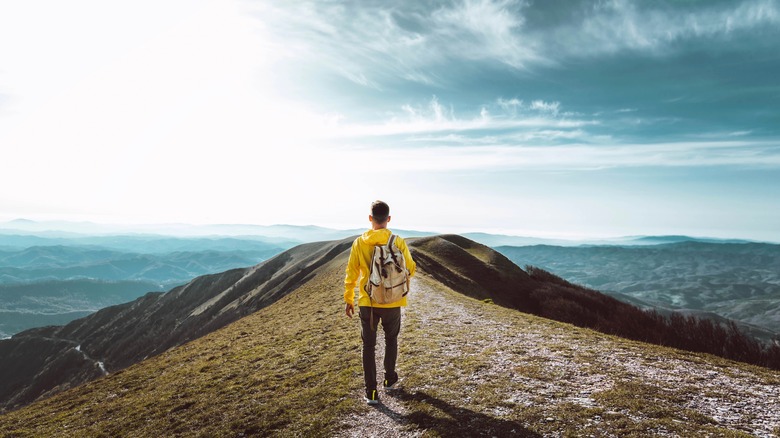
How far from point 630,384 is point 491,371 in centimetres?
359

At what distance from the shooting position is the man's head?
8875 millimetres

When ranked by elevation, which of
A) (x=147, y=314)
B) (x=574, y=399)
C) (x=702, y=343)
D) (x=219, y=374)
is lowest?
(x=147, y=314)

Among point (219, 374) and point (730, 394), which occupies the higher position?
point (730, 394)

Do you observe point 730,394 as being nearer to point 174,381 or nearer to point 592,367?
point 592,367

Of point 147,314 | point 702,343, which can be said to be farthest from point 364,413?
point 147,314

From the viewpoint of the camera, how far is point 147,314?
518 feet

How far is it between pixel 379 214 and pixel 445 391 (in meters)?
5.12

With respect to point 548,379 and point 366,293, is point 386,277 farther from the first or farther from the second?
point 548,379

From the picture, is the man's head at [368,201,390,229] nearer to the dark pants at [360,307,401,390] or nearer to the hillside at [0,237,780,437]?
the dark pants at [360,307,401,390]

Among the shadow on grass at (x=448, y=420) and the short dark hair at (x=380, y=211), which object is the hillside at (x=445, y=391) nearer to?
the shadow on grass at (x=448, y=420)

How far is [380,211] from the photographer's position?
29.2 ft

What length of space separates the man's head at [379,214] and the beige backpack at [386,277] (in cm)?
44

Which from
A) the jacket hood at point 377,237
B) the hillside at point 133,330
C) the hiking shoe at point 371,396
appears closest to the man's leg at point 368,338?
the hiking shoe at point 371,396

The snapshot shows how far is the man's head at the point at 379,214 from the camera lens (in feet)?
29.1
